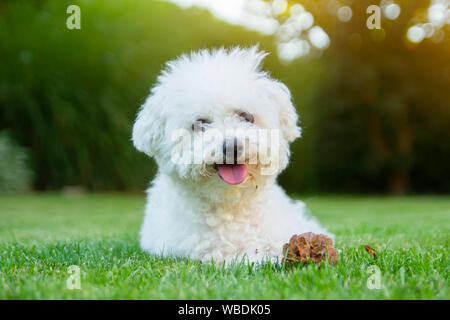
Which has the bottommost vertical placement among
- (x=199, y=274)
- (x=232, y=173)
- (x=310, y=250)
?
(x=199, y=274)

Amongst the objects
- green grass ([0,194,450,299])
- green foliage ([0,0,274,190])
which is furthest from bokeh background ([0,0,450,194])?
green grass ([0,194,450,299])

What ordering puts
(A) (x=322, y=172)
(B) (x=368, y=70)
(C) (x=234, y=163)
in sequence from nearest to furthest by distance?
1. (C) (x=234, y=163)
2. (B) (x=368, y=70)
3. (A) (x=322, y=172)

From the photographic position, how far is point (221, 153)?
8.42ft

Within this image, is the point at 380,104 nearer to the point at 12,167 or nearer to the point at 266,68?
the point at 266,68

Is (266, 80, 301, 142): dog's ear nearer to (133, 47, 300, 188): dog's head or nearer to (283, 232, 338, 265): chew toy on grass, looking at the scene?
(133, 47, 300, 188): dog's head

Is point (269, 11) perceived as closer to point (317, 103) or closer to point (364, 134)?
point (317, 103)

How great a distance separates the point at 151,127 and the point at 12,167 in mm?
8001

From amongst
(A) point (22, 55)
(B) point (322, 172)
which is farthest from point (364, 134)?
(A) point (22, 55)

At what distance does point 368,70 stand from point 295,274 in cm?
1304

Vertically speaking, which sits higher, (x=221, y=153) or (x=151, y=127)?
(x=151, y=127)

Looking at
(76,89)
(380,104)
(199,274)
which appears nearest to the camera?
(199,274)

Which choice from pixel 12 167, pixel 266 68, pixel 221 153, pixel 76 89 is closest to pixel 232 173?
pixel 221 153
